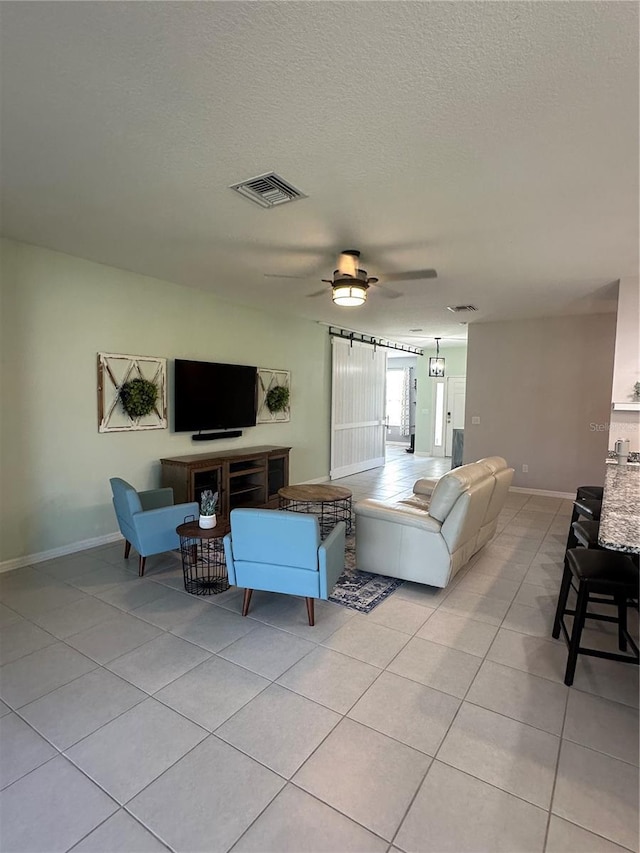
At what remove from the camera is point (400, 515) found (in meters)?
3.41

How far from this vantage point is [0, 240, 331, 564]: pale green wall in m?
3.74

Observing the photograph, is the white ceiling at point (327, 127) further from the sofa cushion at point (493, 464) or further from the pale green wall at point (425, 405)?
the pale green wall at point (425, 405)

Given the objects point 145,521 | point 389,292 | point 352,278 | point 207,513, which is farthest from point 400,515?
point 389,292

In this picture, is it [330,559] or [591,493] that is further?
[591,493]

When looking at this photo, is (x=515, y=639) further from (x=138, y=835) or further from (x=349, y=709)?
(x=138, y=835)

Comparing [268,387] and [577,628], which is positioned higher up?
[268,387]

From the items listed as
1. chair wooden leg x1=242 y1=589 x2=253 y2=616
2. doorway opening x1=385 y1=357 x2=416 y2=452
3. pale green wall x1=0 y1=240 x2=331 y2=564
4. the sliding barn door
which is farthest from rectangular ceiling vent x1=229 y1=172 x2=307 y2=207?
doorway opening x1=385 y1=357 x2=416 y2=452

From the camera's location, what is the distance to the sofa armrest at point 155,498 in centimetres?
418

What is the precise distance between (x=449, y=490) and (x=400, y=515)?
0.44 metres

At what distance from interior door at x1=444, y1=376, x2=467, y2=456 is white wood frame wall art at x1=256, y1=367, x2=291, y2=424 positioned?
18.1 feet

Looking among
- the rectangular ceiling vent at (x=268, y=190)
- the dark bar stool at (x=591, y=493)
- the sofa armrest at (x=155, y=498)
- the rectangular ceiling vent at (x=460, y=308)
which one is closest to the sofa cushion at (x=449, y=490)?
the dark bar stool at (x=591, y=493)

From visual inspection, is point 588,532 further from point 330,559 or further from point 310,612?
point 310,612

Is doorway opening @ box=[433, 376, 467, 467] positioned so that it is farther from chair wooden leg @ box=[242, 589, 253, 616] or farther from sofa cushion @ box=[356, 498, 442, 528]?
chair wooden leg @ box=[242, 589, 253, 616]

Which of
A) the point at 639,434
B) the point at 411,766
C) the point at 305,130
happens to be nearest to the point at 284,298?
the point at 305,130
